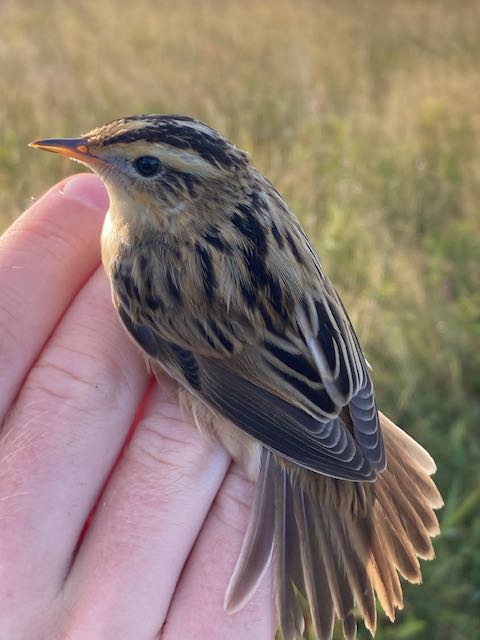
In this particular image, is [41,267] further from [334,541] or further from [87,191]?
[334,541]

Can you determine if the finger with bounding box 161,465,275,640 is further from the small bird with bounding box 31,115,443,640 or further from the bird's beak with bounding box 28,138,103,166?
the bird's beak with bounding box 28,138,103,166

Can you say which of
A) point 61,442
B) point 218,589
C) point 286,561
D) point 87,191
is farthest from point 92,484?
point 87,191

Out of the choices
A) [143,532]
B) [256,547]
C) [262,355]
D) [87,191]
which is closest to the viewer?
[143,532]

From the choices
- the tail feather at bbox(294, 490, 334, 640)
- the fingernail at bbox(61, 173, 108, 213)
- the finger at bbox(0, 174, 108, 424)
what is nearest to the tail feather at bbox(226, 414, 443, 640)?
the tail feather at bbox(294, 490, 334, 640)

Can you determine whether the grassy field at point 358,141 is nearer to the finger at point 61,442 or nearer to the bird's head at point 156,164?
the bird's head at point 156,164

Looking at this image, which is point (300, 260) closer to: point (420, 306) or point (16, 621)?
point (16, 621)
